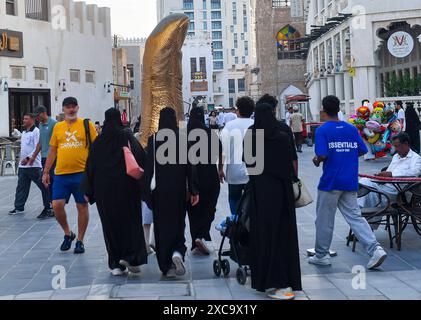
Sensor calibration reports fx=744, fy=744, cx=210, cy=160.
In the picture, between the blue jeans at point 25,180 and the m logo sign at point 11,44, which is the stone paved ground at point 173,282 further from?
the m logo sign at point 11,44

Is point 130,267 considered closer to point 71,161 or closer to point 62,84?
point 71,161

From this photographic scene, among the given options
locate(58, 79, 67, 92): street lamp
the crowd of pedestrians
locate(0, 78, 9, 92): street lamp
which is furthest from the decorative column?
the crowd of pedestrians

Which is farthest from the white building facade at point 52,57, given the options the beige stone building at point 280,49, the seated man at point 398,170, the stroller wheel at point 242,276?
the beige stone building at point 280,49

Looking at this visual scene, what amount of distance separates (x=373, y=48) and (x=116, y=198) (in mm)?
23137

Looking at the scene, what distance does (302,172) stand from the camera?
18.4 meters

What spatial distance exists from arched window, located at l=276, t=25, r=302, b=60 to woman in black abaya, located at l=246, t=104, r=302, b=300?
4988 cm

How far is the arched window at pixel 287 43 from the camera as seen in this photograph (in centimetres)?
5603

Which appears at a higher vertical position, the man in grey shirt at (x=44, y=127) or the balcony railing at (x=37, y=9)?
the balcony railing at (x=37, y=9)

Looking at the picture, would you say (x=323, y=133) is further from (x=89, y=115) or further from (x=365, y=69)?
(x=89, y=115)

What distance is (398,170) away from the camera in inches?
354

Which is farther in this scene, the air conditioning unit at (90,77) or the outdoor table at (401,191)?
the air conditioning unit at (90,77)

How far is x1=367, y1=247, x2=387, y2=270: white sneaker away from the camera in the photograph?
7332mm

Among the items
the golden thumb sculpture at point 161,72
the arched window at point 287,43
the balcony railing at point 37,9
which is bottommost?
the golden thumb sculpture at point 161,72
